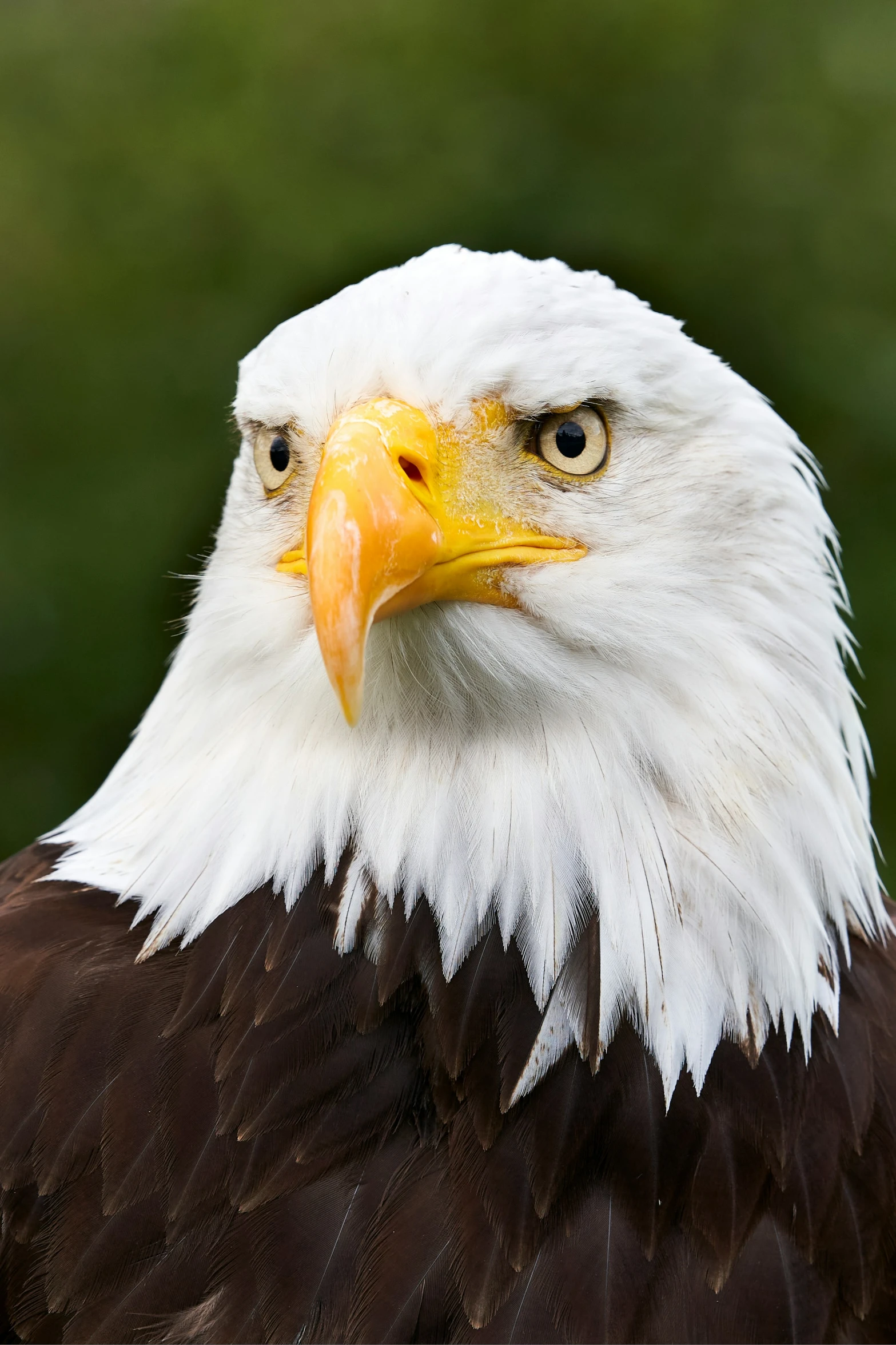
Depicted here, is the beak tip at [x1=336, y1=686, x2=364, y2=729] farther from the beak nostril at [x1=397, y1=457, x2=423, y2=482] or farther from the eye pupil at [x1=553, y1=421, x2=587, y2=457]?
the eye pupil at [x1=553, y1=421, x2=587, y2=457]

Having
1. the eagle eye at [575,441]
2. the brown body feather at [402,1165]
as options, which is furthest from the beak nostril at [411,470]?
the brown body feather at [402,1165]

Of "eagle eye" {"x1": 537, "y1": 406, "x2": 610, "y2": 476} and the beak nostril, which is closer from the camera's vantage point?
the beak nostril

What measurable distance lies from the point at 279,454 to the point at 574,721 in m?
0.53

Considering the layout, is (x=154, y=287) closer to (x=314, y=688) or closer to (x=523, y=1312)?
(x=314, y=688)

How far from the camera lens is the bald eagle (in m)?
1.66

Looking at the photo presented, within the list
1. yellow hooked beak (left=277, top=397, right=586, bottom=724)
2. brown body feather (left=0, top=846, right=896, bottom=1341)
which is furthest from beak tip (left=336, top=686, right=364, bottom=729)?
brown body feather (left=0, top=846, right=896, bottom=1341)

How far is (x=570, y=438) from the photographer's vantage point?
1.79 metres

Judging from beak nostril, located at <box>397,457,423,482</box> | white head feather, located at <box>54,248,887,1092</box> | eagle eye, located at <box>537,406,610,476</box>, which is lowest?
white head feather, located at <box>54,248,887,1092</box>

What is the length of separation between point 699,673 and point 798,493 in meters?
0.33

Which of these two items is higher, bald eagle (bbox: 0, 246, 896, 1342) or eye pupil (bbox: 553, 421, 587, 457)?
eye pupil (bbox: 553, 421, 587, 457)

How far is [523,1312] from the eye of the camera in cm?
163

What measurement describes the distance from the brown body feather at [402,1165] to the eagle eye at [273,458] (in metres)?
0.53

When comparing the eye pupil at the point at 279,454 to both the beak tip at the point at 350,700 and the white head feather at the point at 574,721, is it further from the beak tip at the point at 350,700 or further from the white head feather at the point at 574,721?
the beak tip at the point at 350,700

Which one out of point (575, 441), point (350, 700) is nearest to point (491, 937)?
point (350, 700)
